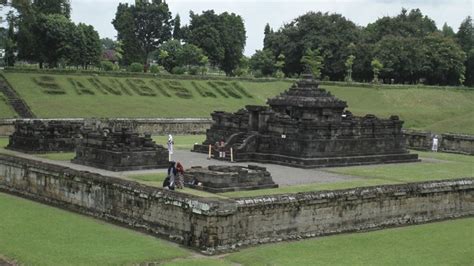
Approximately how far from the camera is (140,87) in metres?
52.5

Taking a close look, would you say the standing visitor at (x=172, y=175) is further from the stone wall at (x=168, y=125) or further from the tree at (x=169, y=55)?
the tree at (x=169, y=55)

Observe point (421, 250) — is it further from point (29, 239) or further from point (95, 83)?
point (95, 83)

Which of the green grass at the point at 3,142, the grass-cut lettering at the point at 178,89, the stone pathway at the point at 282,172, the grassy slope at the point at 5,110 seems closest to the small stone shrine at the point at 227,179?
the stone pathway at the point at 282,172

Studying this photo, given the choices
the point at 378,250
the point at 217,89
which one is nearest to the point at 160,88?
the point at 217,89

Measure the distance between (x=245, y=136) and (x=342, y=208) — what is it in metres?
11.6

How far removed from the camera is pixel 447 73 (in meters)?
72.2

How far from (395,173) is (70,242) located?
13.8 meters

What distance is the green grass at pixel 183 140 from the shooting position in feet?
108

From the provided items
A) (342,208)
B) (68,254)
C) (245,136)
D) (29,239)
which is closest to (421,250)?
(342,208)

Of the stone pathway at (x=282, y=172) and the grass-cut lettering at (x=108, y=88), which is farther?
the grass-cut lettering at (x=108, y=88)

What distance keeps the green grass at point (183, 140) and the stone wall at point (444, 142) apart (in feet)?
38.1

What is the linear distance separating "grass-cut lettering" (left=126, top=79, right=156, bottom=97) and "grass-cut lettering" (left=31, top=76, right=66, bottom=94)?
600cm

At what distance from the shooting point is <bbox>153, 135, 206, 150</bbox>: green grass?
33.0m

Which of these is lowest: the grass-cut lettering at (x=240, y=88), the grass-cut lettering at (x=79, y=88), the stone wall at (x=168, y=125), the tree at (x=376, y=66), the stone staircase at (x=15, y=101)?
the stone wall at (x=168, y=125)
